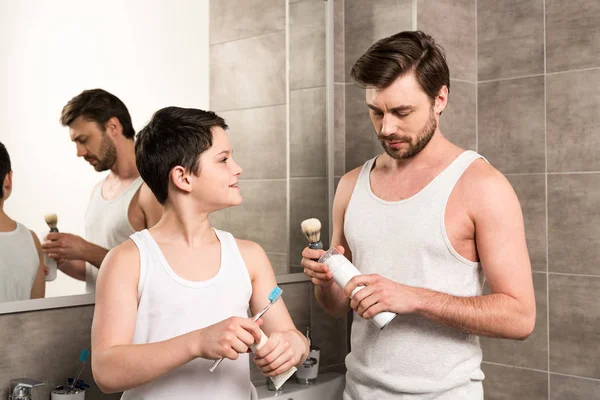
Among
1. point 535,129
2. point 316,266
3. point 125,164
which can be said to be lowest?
point 316,266

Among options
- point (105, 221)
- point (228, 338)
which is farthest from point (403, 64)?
point (105, 221)

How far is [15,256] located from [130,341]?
0.56m

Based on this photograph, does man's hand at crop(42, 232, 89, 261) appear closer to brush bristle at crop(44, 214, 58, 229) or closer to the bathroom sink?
brush bristle at crop(44, 214, 58, 229)

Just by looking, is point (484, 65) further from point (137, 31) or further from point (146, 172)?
point (146, 172)

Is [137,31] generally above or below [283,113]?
above

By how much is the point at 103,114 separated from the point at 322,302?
2.30ft

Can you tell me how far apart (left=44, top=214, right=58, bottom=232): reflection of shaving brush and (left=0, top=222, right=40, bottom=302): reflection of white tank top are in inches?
1.9

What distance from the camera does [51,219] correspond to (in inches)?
66.7

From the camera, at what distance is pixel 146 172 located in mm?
1418

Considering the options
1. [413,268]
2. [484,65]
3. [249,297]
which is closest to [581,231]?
[484,65]

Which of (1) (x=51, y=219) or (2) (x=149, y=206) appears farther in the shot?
(2) (x=149, y=206)

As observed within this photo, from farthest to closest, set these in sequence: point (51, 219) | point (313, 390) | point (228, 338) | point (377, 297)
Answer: point (313, 390) → point (51, 219) → point (377, 297) → point (228, 338)

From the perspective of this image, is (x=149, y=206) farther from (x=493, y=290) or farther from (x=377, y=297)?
(x=493, y=290)

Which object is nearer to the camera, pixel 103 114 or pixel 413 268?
pixel 413 268
